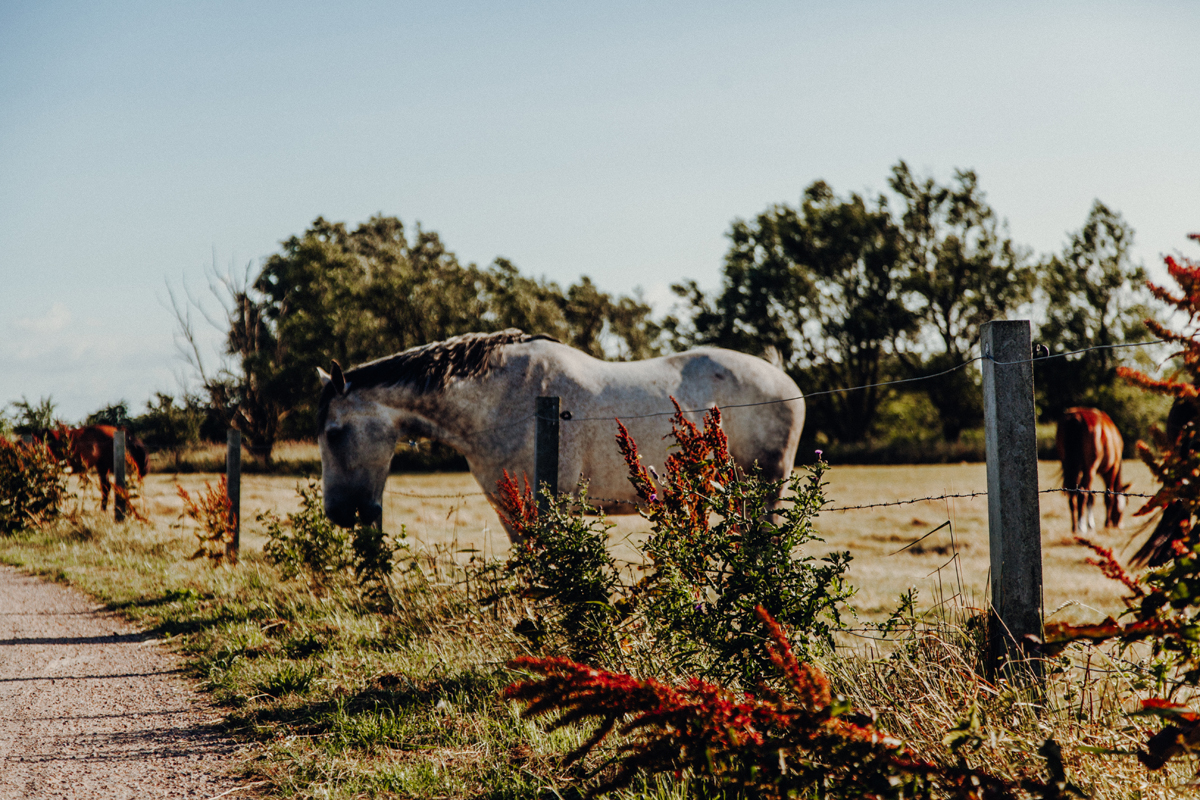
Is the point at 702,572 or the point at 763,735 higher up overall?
the point at 702,572

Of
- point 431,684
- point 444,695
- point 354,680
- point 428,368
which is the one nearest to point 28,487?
point 428,368

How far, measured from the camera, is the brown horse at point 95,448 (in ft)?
39.1

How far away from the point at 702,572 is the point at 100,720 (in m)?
3.02

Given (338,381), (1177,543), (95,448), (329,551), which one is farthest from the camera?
(95,448)

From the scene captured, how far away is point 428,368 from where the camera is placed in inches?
239

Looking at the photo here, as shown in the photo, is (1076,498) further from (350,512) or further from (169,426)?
(169,426)

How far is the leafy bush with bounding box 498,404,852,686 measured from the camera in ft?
8.92

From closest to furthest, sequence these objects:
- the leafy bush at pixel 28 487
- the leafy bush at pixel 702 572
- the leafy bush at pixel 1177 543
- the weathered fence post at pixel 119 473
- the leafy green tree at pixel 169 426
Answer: the leafy bush at pixel 1177 543 < the leafy bush at pixel 702 572 < the weathered fence post at pixel 119 473 < the leafy bush at pixel 28 487 < the leafy green tree at pixel 169 426

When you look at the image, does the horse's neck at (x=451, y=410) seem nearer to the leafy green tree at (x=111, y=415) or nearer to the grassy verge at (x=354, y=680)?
the grassy verge at (x=354, y=680)

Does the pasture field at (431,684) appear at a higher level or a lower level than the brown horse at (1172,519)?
lower

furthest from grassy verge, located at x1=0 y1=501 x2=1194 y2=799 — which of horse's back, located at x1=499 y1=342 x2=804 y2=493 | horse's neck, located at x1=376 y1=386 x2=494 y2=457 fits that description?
horse's back, located at x1=499 y1=342 x2=804 y2=493

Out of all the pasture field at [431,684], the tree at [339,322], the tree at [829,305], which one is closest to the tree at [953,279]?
the tree at [829,305]

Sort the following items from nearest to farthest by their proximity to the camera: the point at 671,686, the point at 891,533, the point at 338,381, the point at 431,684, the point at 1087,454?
the point at 671,686 → the point at 431,684 → the point at 338,381 → the point at 1087,454 → the point at 891,533

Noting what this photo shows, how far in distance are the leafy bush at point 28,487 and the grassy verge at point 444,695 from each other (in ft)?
20.2
